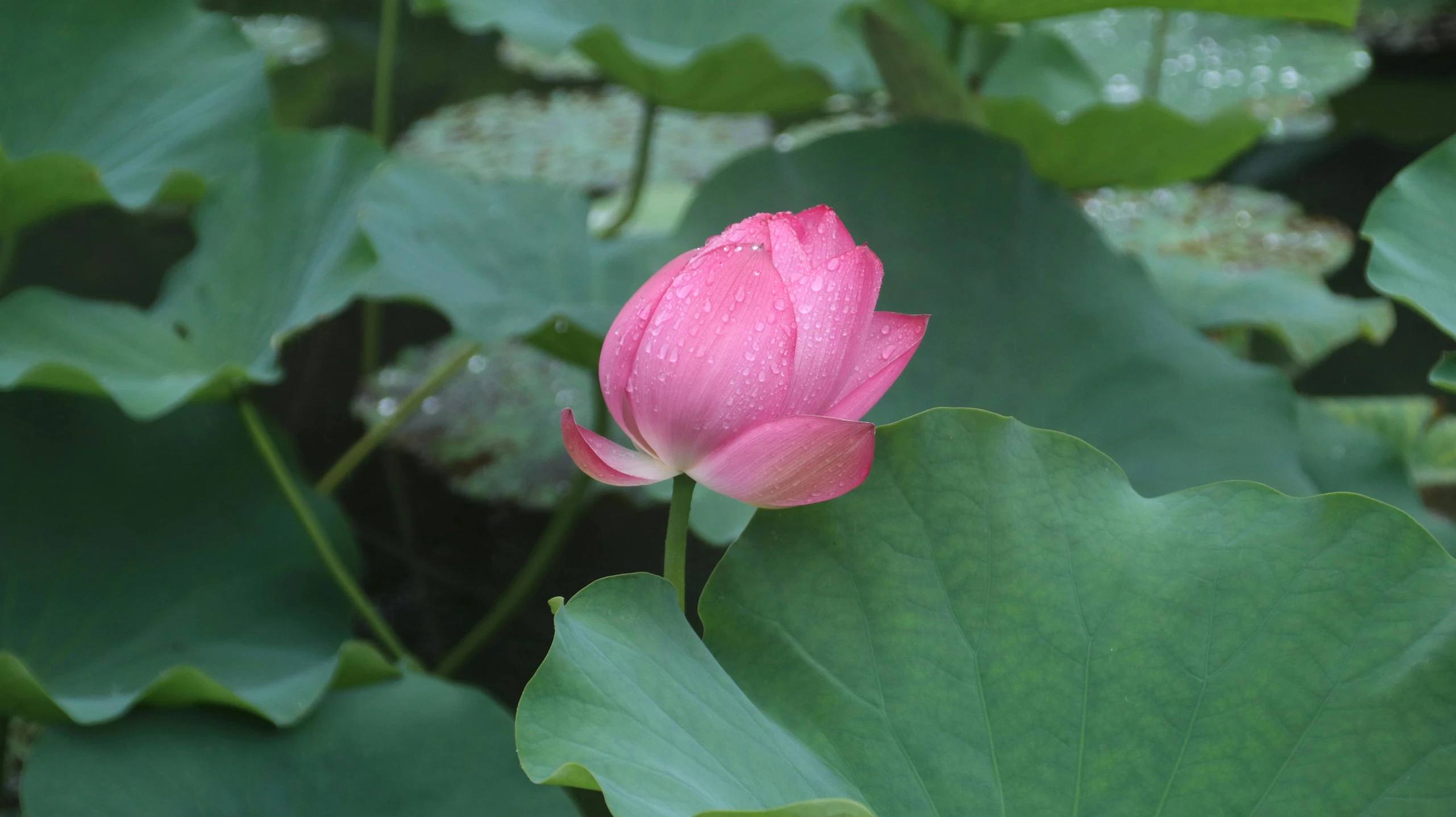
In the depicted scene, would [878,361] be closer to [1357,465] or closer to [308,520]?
[308,520]

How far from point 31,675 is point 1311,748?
865 millimetres

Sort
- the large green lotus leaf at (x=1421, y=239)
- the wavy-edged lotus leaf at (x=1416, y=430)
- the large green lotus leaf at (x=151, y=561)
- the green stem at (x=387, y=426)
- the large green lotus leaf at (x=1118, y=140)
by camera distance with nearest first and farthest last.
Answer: the large green lotus leaf at (x=1421, y=239) → the large green lotus leaf at (x=151, y=561) → the large green lotus leaf at (x=1118, y=140) → the green stem at (x=387, y=426) → the wavy-edged lotus leaf at (x=1416, y=430)

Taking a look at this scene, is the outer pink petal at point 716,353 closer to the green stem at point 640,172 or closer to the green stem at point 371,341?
the green stem at point 640,172

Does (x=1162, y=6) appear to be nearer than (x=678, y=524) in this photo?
No

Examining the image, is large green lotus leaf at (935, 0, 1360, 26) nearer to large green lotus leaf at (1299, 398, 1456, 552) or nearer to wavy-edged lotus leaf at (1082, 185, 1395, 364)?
wavy-edged lotus leaf at (1082, 185, 1395, 364)

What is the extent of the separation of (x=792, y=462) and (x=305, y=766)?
0.57 meters

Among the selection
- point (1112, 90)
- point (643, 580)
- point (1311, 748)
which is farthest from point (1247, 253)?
point (643, 580)

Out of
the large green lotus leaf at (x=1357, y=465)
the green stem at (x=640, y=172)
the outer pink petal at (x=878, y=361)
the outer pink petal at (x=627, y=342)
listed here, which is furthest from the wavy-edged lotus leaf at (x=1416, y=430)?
the outer pink petal at (x=627, y=342)

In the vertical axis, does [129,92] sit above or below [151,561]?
above

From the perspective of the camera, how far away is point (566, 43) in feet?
4.64

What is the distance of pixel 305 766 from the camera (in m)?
0.87

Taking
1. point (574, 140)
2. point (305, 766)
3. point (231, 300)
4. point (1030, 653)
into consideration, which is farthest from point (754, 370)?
point (574, 140)

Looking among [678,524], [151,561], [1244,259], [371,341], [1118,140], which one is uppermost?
[678,524]

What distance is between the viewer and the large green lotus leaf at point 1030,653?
547mm
